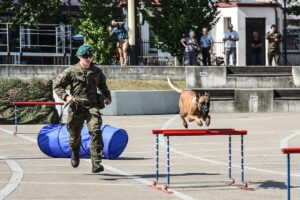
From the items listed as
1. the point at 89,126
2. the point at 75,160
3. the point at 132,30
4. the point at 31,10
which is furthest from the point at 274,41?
the point at 89,126

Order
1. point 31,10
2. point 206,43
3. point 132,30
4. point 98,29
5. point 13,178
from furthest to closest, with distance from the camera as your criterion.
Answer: point 31,10
point 98,29
point 132,30
point 206,43
point 13,178

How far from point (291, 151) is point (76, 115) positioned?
4.51 meters

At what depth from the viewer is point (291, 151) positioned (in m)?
8.09

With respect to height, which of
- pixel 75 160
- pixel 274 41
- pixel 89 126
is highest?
pixel 274 41

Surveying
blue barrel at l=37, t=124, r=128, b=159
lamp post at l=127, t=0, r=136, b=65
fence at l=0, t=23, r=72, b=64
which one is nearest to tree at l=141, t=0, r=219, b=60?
lamp post at l=127, t=0, r=136, b=65

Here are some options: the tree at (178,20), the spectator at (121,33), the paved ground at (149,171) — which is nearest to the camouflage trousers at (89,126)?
the paved ground at (149,171)

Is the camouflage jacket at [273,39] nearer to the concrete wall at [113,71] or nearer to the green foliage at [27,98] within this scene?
the concrete wall at [113,71]

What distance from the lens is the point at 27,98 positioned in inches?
894

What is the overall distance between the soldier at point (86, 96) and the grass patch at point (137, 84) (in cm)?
1627

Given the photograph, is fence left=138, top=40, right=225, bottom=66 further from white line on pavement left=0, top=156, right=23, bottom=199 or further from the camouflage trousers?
the camouflage trousers

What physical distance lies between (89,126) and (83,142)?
225cm

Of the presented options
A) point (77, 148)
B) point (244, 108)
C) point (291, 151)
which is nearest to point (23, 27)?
point (244, 108)

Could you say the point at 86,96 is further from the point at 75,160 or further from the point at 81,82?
the point at 75,160

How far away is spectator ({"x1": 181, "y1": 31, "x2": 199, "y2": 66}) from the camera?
28781 millimetres
